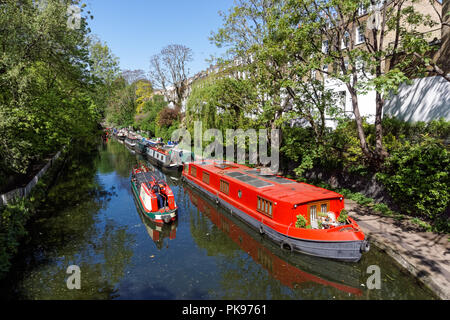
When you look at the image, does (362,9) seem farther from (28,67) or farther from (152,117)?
(152,117)

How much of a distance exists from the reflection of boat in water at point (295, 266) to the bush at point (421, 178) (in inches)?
189

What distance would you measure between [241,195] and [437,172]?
911 centimetres

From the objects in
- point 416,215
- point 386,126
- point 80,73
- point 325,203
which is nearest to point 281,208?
point 325,203

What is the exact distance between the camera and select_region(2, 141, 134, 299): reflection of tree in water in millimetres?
9695

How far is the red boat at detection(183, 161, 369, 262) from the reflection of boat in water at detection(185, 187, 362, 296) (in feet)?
1.15

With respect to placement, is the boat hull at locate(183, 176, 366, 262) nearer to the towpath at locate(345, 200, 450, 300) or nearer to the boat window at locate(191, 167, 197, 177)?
the towpath at locate(345, 200, 450, 300)

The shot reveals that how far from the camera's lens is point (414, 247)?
10633 millimetres

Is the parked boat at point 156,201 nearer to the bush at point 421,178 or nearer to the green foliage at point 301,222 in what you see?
the green foliage at point 301,222

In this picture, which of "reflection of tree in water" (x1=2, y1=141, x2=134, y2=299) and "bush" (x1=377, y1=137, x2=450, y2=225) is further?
"bush" (x1=377, y1=137, x2=450, y2=225)

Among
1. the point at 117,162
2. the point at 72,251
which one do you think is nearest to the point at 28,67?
the point at 72,251

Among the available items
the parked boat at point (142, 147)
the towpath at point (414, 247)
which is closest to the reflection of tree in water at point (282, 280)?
the towpath at point (414, 247)

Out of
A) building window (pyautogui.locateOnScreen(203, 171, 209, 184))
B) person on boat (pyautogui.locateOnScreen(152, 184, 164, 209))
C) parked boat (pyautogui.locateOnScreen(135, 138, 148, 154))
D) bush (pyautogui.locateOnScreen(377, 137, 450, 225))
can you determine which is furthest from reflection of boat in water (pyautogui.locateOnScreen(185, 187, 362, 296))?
parked boat (pyautogui.locateOnScreen(135, 138, 148, 154))

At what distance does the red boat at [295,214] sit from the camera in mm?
10672

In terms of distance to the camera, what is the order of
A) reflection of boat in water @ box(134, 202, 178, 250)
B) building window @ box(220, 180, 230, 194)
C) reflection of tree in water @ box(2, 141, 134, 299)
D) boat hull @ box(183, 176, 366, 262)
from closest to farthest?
reflection of tree in water @ box(2, 141, 134, 299), boat hull @ box(183, 176, 366, 262), reflection of boat in water @ box(134, 202, 178, 250), building window @ box(220, 180, 230, 194)
